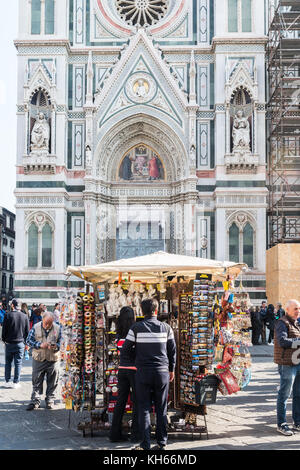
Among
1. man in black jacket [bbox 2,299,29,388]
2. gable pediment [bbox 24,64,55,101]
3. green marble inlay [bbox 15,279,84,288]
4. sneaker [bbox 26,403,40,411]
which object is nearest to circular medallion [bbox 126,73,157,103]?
gable pediment [bbox 24,64,55,101]

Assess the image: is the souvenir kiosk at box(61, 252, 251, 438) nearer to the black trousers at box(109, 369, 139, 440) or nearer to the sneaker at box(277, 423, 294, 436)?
the black trousers at box(109, 369, 139, 440)

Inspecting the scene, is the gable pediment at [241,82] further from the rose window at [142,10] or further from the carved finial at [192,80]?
the rose window at [142,10]

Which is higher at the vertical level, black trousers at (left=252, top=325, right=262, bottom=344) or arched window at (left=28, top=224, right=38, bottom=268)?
arched window at (left=28, top=224, right=38, bottom=268)

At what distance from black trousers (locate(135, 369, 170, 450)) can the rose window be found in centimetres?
2332

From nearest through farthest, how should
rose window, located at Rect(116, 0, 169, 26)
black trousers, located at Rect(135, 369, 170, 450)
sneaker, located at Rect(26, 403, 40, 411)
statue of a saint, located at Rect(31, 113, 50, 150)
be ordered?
black trousers, located at Rect(135, 369, 170, 450) → sneaker, located at Rect(26, 403, 40, 411) → statue of a saint, located at Rect(31, 113, 50, 150) → rose window, located at Rect(116, 0, 169, 26)

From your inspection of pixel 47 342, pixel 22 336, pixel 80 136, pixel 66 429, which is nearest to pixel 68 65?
pixel 80 136

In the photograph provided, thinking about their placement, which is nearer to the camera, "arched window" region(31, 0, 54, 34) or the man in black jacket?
the man in black jacket

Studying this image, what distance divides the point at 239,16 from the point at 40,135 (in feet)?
31.7

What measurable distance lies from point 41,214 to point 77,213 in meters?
1.51

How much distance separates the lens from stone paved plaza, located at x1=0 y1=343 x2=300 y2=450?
7.88 m

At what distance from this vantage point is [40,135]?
1053 inches

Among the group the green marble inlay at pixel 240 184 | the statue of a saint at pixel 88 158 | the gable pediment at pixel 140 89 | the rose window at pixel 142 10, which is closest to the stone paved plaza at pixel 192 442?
the green marble inlay at pixel 240 184

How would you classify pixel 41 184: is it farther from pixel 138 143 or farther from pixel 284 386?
pixel 284 386
